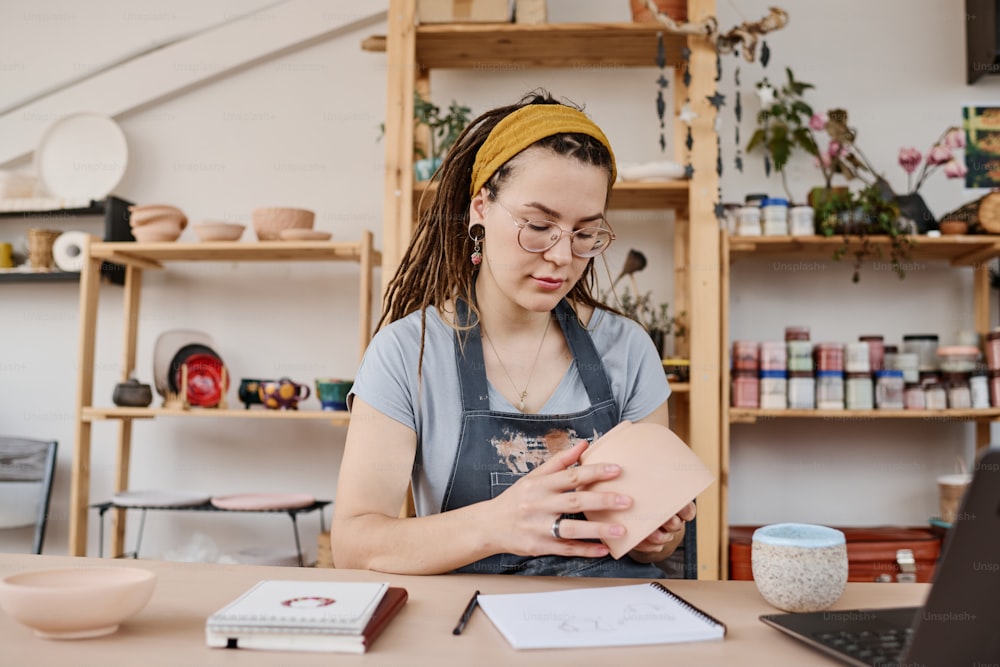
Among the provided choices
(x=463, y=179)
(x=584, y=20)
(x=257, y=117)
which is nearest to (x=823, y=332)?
(x=584, y=20)

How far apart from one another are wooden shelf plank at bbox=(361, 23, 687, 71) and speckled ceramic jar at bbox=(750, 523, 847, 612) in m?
2.03

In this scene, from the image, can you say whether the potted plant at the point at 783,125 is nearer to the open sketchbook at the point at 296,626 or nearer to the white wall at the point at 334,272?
the white wall at the point at 334,272

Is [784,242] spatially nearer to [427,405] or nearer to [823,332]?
[823,332]

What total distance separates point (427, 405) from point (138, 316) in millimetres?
2087

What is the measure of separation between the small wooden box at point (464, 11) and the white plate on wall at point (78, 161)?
1.27 meters

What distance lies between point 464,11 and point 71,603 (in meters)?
2.29

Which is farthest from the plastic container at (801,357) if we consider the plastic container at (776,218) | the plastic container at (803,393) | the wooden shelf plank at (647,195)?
the wooden shelf plank at (647,195)

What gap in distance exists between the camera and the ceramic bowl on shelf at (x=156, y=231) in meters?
2.77

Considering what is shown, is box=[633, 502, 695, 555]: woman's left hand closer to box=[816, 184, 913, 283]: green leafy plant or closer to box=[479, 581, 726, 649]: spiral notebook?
box=[479, 581, 726, 649]: spiral notebook

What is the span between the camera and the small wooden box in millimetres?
2635

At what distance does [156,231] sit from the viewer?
2773 mm

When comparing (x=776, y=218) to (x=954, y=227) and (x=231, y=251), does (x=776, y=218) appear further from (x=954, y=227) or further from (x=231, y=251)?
(x=231, y=251)

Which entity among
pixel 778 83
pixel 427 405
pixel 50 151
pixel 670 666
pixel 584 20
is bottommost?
pixel 670 666

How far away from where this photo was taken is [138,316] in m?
3.12
